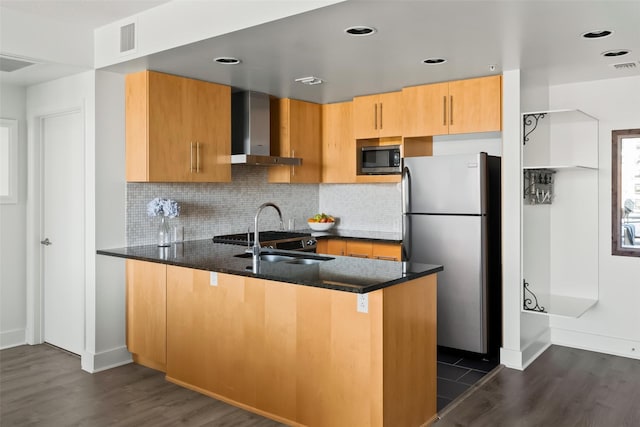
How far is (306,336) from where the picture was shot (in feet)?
9.43

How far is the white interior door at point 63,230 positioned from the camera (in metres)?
4.31

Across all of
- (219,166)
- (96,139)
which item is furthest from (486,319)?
(96,139)

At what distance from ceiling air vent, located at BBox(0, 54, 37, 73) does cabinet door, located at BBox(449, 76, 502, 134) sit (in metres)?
3.27

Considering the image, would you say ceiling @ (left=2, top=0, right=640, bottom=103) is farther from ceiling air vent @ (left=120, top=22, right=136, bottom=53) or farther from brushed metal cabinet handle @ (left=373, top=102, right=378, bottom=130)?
brushed metal cabinet handle @ (left=373, top=102, right=378, bottom=130)

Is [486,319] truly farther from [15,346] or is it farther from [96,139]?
[15,346]

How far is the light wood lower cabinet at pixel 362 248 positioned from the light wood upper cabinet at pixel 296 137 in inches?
29.3

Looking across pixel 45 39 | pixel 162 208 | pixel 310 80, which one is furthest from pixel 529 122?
pixel 45 39

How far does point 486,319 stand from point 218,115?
2831 millimetres

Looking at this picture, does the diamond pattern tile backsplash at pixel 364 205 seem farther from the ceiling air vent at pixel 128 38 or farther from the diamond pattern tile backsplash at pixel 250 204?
the ceiling air vent at pixel 128 38

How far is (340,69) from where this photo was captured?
405 cm

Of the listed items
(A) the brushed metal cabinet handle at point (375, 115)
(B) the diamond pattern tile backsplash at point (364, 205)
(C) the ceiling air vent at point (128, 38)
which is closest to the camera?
(C) the ceiling air vent at point (128, 38)

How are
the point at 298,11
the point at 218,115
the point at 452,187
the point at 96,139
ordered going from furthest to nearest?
1. the point at 218,115
2. the point at 452,187
3. the point at 96,139
4. the point at 298,11

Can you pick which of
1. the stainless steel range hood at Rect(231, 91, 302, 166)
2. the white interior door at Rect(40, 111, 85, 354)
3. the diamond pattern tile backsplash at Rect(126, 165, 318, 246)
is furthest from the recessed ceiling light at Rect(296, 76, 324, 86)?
the white interior door at Rect(40, 111, 85, 354)

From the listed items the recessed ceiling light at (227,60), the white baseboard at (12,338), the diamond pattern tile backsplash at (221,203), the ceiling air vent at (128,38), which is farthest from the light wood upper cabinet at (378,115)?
the white baseboard at (12,338)
